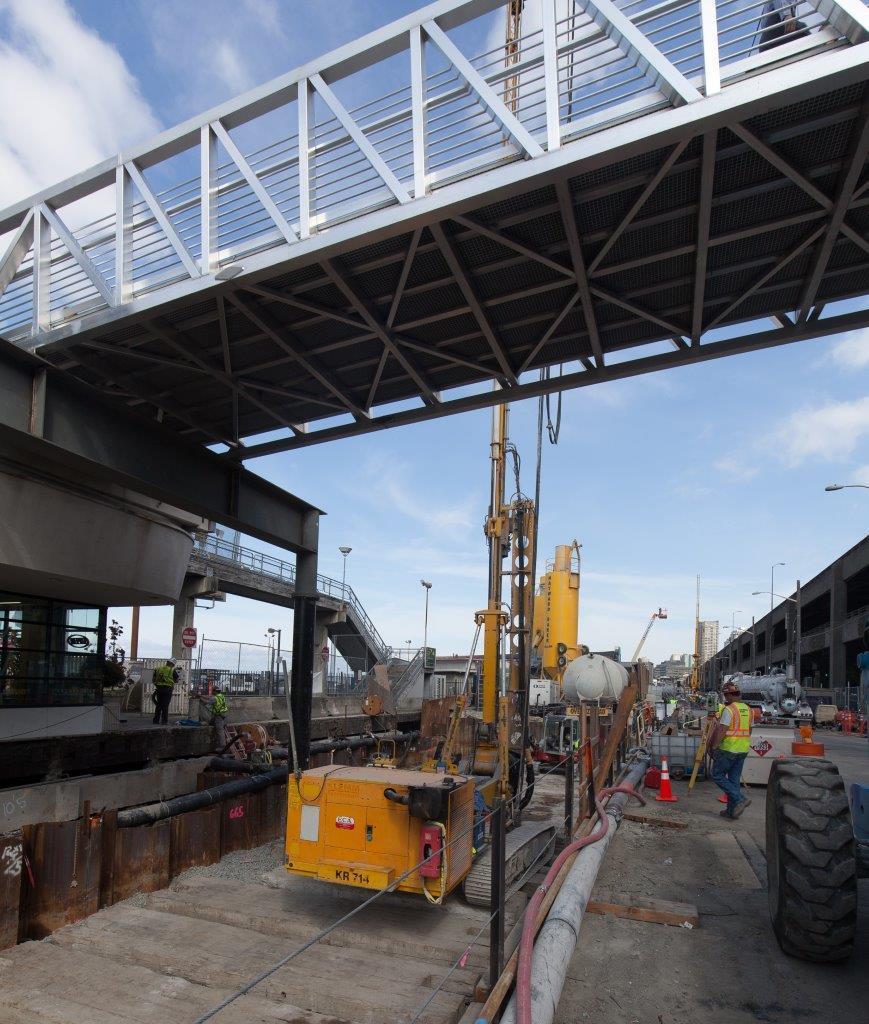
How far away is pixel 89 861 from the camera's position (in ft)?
25.1

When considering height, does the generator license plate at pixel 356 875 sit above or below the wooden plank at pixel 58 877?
above

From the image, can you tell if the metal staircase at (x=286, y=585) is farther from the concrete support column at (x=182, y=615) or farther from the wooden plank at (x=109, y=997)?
the wooden plank at (x=109, y=997)

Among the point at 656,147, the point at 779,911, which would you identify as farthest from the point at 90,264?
the point at 779,911

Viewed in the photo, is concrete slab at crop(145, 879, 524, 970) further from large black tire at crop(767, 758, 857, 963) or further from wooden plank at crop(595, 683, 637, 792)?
wooden plank at crop(595, 683, 637, 792)

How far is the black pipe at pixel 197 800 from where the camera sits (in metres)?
9.09

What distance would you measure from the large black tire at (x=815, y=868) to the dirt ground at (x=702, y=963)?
0.30 m

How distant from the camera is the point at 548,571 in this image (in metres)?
25.1

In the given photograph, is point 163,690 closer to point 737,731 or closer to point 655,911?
point 737,731

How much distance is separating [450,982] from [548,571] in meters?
19.5

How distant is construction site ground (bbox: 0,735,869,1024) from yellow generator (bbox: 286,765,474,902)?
1.91 feet

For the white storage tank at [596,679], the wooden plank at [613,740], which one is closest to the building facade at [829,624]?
the white storage tank at [596,679]

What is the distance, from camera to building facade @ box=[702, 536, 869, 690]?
4962 cm

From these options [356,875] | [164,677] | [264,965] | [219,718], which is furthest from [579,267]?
[164,677]

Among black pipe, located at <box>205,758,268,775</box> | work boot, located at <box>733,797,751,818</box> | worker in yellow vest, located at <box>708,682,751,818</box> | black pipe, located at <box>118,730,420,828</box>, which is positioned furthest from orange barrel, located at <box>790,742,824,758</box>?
black pipe, located at <box>205,758,268,775</box>
